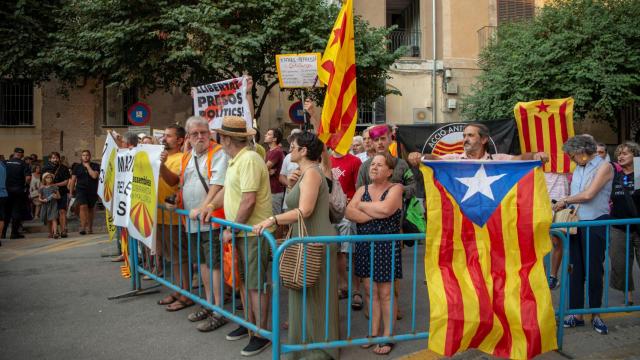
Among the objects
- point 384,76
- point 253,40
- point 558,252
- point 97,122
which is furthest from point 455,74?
point 558,252

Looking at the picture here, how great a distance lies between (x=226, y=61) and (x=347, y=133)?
10691 mm

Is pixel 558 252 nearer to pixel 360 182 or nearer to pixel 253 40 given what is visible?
pixel 360 182

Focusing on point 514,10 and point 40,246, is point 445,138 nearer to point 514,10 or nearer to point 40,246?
point 40,246

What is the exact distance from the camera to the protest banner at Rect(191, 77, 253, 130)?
6.30 metres

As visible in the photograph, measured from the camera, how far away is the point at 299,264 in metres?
3.79

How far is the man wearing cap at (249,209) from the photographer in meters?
4.32

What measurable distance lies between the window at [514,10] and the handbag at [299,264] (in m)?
21.2

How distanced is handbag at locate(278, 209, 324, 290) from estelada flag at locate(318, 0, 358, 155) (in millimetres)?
1775

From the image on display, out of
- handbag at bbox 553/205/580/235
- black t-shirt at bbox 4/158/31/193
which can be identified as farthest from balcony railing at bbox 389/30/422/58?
handbag at bbox 553/205/580/235

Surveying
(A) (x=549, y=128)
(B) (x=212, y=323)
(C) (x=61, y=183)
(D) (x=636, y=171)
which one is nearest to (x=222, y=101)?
(B) (x=212, y=323)

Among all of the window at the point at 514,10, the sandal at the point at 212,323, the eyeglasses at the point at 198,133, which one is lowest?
the sandal at the point at 212,323

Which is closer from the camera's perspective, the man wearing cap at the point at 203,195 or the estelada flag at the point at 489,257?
the estelada flag at the point at 489,257


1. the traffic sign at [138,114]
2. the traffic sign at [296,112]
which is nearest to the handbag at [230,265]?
the traffic sign at [138,114]

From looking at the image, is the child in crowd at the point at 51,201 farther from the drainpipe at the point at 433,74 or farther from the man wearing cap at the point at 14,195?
the drainpipe at the point at 433,74
